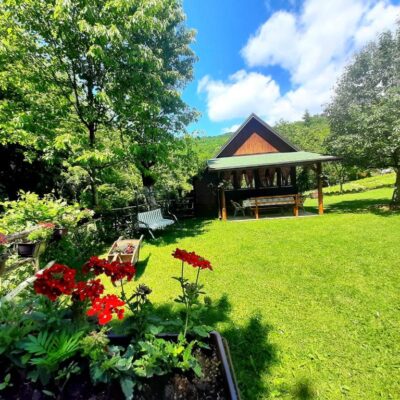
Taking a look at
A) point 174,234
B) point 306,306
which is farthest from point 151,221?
point 306,306

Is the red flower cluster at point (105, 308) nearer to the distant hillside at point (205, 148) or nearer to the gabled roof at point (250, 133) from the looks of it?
the distant hillside at point (205, 148)

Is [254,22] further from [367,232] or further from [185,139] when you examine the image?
[367,232]

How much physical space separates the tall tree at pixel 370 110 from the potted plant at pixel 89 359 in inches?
440

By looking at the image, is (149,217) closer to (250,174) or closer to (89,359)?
(250,174)

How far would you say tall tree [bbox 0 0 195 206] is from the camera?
6617 millimetres

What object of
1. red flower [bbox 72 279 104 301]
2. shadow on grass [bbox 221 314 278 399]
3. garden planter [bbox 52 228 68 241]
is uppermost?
red flower [bbox 72 279 104 301]

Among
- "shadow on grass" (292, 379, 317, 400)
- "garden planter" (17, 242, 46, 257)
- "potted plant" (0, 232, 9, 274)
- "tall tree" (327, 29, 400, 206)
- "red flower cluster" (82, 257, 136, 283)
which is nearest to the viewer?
"red flower cluster" (82, 257, 136, 283)

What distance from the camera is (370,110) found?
427 inches

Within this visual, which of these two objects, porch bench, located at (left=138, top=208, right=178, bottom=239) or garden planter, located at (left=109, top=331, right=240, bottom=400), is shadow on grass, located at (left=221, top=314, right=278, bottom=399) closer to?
garden planter, located at (left=109, top=331, right=240, bottom=400)

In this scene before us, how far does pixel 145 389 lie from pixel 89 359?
40 cm

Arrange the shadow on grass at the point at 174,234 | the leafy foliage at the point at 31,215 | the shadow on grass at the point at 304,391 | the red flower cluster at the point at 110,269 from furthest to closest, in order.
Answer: the shadow on grass at the point at 174,234 → the leafy foliage at the point at 31,215 → the shadow on grass at the point at 304,391 → the red flower cluster at the point at 110,269

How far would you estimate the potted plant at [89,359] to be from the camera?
146 centimetres

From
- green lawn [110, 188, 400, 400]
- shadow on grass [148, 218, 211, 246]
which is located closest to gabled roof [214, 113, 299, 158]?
shadow on grass [148, 218, 211, 246]

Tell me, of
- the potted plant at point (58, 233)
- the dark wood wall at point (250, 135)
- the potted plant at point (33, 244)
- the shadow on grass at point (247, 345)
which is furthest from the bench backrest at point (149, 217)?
the dark wood wall at point (250, 135)
